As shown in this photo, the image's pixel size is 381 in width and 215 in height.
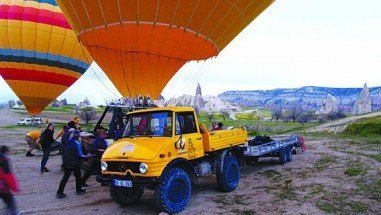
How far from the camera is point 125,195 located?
1063cm

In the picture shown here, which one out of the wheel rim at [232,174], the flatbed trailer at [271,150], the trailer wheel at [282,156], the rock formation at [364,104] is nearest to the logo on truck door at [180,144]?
the wheel rim at [232,174]

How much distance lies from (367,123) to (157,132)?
85.1 feet

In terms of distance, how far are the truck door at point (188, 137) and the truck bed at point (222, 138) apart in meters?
0.24

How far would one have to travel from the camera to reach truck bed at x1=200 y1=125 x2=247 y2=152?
450 inches

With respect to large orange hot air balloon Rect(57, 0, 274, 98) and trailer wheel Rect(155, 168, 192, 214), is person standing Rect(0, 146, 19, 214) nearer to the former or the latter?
trailer wheel Rect(155, 168, 192, 214)

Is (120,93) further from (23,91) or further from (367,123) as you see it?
(367,123)

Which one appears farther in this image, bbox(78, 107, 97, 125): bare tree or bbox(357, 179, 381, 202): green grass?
bbox(78, 107, 97, 125): bare tree

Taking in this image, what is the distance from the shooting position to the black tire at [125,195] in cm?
1041

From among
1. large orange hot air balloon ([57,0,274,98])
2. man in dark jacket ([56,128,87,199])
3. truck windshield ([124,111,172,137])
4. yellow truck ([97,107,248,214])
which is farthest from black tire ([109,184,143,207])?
large orange hot air balloon ([57,0,274,98])

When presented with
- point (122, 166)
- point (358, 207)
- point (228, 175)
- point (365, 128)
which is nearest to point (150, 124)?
point (122, 166)

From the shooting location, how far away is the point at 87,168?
12.6 meters

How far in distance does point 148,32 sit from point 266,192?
658cm

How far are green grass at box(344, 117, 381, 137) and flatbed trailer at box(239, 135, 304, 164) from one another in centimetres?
1349

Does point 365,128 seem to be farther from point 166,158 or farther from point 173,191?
point 166,158
